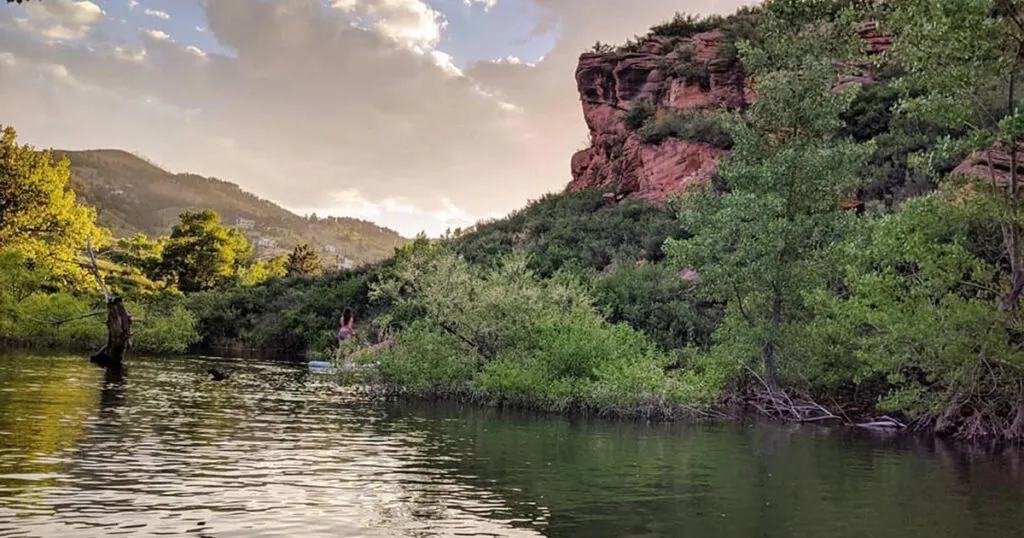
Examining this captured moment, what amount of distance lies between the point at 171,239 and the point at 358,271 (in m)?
32.5

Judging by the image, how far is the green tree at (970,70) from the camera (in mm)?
26328

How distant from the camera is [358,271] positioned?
304 ft

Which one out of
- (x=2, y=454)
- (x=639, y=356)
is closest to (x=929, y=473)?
(x=639, y=356)

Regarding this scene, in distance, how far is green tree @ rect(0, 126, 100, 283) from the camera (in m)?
66.0

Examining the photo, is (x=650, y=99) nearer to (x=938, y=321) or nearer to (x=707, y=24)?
(x=707, y=24)

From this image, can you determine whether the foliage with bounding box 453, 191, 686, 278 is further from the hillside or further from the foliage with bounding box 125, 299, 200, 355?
the foliage with bounding box 125, 299, 200, 355

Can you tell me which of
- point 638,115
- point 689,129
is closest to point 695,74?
point 638,115

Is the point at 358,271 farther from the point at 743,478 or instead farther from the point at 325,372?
the point at 743,478

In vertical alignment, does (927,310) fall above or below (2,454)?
above

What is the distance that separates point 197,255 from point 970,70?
322 ft

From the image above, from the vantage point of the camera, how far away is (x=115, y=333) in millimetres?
42281

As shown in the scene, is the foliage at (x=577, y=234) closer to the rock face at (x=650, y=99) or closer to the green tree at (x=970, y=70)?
the rock face at (x=650, y=99)

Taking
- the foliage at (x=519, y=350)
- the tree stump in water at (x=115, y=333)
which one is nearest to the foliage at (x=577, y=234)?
the foliage at (x=519, y=350)

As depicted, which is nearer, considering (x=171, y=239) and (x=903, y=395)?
(x=903, y=395)
